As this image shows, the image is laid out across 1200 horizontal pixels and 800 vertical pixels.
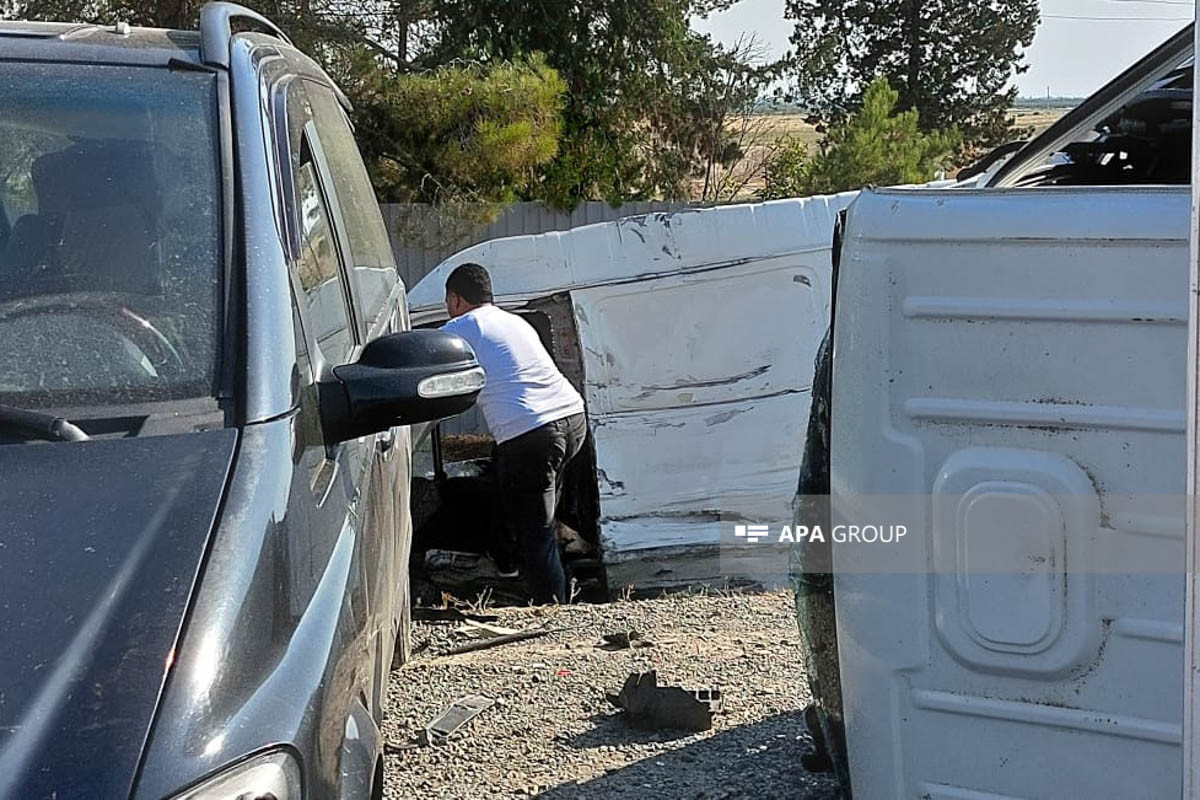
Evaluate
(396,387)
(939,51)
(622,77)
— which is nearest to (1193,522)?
(396,387)

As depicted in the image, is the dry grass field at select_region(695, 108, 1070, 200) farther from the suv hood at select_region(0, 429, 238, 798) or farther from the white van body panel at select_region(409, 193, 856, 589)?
the suv hood at select_region(0, 429, 238, 798)

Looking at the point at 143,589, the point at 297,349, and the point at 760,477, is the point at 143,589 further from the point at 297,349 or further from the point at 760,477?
the point at 760,477

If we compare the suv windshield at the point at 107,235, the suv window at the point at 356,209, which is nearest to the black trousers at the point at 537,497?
the suv window at the point at 356,209

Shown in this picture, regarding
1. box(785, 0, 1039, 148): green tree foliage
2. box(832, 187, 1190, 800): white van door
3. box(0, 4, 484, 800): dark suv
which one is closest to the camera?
box(0, 4, 484, 800): dark suv

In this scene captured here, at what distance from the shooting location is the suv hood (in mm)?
1661

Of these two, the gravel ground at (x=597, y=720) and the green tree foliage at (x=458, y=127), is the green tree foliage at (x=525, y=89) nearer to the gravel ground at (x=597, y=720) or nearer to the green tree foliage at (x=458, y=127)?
the green tree foliage at (x=458, y=127)

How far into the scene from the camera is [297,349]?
2.50 m

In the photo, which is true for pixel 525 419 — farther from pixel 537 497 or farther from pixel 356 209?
pixel 356 209

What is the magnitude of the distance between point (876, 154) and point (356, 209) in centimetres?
1002

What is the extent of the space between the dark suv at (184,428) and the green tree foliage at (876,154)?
10786 millimetres

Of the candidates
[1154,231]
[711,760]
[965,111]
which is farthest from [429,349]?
[965,111]

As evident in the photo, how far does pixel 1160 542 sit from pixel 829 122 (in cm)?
1841

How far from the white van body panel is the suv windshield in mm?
5222

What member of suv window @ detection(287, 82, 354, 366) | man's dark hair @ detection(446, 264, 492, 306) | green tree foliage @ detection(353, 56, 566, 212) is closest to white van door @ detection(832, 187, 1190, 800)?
suv window @ detection(287, 82, 354, 366)
